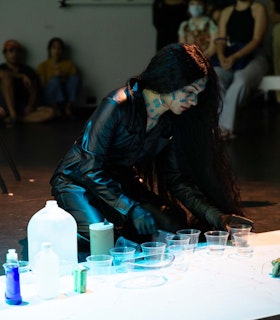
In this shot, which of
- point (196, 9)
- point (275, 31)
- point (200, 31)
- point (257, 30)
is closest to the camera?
Result: point (257, 30)

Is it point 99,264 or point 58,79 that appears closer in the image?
point 99,264

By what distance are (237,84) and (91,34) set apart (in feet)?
11.7

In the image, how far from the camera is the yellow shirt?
374 inches

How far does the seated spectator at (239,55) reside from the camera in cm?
659

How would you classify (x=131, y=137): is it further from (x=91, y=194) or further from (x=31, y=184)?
(x=31, y=184)

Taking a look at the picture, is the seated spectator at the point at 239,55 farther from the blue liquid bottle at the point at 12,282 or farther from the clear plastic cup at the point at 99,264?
the blue liquid bottle at the point at 12,282

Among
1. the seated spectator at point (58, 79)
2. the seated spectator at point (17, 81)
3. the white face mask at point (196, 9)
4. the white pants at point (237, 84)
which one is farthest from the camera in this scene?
the seated spectator at point (58, 79)

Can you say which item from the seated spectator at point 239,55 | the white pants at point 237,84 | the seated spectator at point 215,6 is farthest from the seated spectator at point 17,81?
the white pants at point 237,84

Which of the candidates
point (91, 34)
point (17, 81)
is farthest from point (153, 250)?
point (91, 34)

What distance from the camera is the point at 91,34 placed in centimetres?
970

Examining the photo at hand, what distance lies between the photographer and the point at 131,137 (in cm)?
309

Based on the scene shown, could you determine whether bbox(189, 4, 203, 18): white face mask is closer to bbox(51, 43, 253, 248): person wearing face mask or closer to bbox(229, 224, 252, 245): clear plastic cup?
bbox(51, 43, 253, 248): person wearing face mask

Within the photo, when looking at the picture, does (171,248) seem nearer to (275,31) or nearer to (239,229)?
(239,229)

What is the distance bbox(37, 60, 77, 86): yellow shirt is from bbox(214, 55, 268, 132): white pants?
3159 mm
